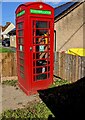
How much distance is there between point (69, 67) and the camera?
302 inches

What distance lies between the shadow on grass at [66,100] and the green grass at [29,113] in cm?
20

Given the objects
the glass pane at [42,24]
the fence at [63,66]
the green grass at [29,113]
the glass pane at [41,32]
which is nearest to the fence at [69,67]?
the fence at [63,66]

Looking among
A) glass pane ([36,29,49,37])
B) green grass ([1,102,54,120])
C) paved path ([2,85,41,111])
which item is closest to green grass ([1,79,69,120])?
green grass ([1,102,54,120])

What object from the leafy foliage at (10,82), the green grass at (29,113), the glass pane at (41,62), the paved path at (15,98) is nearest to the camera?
the green grass at (29,113)

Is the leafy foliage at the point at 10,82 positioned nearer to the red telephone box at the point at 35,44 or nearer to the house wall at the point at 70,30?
the red telephone box at the point at 35,44

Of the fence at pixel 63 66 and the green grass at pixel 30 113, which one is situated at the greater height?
the fence at pixel 63 66

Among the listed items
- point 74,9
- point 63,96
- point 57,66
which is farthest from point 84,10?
point 63,96

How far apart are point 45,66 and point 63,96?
148cm

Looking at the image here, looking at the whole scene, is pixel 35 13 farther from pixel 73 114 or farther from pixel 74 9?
pixel 74 9

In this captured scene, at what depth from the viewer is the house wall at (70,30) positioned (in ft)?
47.2

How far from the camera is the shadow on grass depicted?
4.87m

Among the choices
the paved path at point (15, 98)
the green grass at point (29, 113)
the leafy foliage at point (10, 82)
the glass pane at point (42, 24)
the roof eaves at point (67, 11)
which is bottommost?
the green grass at point (29, 113)

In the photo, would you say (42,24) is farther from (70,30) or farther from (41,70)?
(70,30)

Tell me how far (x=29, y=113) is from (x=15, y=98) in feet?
4.68
